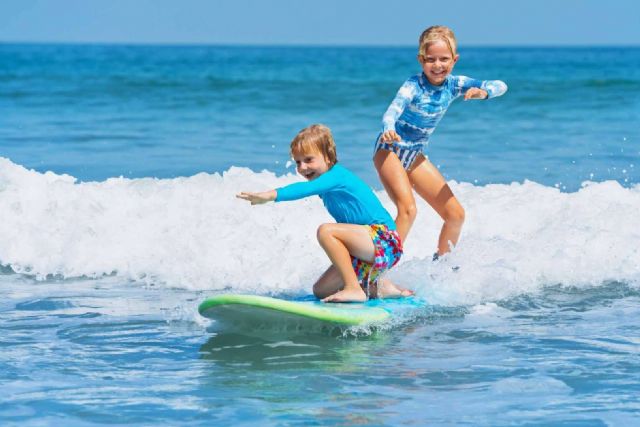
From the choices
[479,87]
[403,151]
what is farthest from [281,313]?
[479,87]

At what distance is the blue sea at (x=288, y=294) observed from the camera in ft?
15.1

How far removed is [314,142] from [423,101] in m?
1.14

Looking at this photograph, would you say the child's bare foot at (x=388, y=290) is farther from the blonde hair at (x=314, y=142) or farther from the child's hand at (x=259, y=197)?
the child's hand at (x=259, y=197)

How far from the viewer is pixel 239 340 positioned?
5680mm

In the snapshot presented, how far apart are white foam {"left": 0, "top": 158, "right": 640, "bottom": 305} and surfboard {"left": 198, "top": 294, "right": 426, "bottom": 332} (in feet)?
2.51

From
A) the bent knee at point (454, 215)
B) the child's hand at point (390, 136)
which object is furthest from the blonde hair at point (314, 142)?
the bent knee at point (454, 215)

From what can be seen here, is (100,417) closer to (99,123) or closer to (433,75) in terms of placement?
(433,75)

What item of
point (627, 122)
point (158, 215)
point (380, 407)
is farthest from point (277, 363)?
point (627, 122)

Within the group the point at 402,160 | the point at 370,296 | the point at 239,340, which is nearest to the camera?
the point at 239,340

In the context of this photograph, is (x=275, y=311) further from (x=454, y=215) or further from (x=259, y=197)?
(x=454, y=215)

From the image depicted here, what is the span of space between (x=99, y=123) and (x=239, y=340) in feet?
43.4

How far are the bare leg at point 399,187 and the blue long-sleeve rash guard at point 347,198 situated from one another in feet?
1.44

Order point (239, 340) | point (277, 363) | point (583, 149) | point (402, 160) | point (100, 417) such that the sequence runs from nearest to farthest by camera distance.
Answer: point (100, 417) < point (277, 363) < point (239, 340) < point (402, 160) < point (583, 149)

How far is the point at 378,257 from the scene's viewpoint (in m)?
6.07
